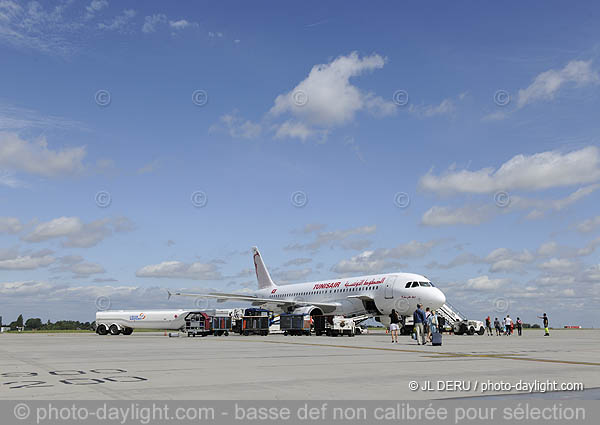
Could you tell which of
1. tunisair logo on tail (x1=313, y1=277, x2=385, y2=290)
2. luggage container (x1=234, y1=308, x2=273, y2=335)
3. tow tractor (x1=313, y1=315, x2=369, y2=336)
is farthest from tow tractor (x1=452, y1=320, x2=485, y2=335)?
luggage container (x1=234, y1=308, x2=273, y2=335)

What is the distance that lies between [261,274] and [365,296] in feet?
118

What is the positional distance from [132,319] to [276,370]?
5784cm

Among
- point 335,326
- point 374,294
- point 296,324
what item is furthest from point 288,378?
point 374,294

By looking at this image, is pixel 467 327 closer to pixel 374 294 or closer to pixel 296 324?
pixel 374 294

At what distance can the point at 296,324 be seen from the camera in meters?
50.4

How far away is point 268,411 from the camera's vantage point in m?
8.85

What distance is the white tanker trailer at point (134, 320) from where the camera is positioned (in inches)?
2709

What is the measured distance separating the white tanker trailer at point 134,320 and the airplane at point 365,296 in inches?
181

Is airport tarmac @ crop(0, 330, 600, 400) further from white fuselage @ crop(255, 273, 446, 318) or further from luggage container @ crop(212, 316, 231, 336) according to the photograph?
luggage container @ crop(212, 316, 231, 336)

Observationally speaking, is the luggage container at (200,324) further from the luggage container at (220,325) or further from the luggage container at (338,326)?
the luggage container at (338,326)

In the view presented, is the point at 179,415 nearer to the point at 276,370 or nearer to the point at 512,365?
the point at 276,370

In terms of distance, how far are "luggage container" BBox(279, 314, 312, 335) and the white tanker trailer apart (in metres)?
21.0

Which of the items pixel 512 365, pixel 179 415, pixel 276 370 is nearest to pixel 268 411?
pixel 179 415

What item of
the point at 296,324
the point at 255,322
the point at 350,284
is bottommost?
the point at 255,322
